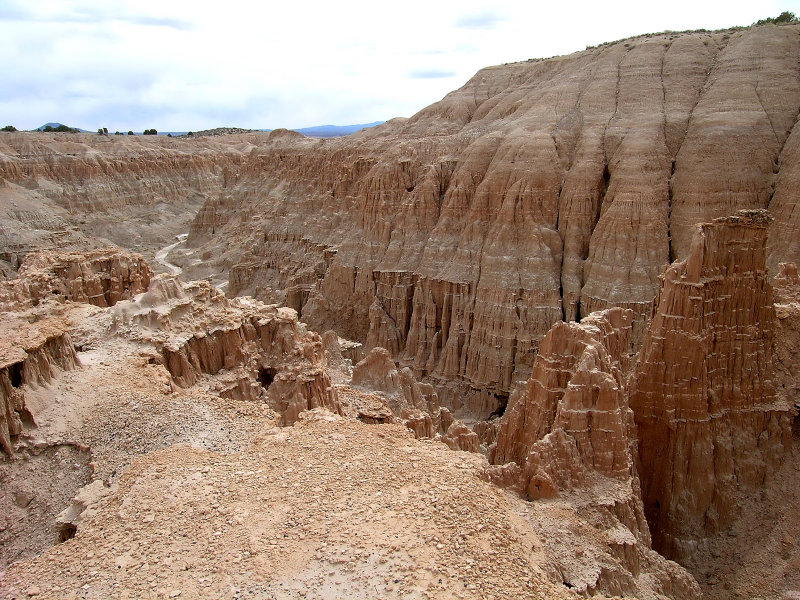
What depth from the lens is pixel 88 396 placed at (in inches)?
579

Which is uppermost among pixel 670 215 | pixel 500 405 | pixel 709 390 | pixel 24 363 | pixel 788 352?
pixel 670 215

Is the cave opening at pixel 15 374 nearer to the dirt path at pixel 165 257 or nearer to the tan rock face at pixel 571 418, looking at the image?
the tan rock face at pixel 571 418

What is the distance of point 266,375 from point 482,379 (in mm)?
19772

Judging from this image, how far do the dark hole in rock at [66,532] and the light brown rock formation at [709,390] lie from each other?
55.1 ft

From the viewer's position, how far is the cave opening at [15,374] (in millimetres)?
13734

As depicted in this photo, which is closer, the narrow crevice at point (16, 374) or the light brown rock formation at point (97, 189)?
the narrow crevice at point (16, 374)

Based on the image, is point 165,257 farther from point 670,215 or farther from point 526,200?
point 670,215

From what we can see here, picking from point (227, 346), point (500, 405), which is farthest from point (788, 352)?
point (227, 346)

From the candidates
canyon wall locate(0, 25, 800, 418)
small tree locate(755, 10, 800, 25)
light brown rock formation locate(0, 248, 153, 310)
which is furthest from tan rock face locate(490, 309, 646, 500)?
small tree locate(755, 10, 800, 25)

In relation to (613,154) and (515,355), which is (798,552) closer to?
(515,355)

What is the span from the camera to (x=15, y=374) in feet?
45.7

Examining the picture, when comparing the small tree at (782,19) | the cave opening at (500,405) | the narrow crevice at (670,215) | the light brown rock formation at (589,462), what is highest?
the small tree at (782,19)

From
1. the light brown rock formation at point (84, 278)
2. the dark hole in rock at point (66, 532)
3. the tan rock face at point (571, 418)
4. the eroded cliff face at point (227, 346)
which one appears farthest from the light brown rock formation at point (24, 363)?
the tan rock face at point (571, 418)

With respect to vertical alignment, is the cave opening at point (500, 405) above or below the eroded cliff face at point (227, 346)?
below
